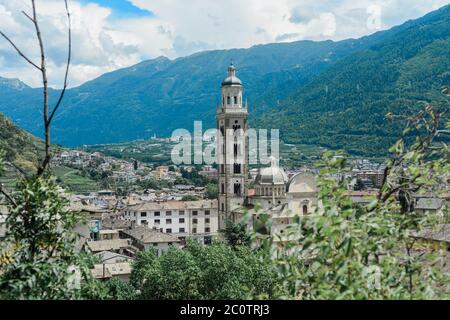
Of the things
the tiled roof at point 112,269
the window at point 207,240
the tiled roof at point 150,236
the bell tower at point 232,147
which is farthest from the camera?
the window at point 207,240

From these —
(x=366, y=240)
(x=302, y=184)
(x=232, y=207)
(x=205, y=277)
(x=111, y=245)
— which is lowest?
(x=205, y=277)

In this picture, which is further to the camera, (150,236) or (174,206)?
(174,206)

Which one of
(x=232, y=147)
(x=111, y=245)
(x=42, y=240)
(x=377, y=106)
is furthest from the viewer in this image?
(x=377, y=106)

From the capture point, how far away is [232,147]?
187ft

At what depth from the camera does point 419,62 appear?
620ft

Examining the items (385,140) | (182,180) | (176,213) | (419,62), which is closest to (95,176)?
(182,180)

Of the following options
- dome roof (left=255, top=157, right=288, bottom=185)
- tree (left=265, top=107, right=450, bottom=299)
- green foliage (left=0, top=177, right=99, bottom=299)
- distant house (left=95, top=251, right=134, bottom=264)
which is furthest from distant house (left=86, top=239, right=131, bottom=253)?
tree (left=265, top=107, right=450, bottom=299)

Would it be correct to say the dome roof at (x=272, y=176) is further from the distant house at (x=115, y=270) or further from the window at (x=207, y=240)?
the distant house at (x=115, y=270)

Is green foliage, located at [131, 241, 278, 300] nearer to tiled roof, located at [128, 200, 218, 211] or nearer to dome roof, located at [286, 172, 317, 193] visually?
dome roof, located at [286, 172, 317, 193]

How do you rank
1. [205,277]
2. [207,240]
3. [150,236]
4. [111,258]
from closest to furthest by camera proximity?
1. [205,277]
2. [111,258]
3. [150,236]
4. [207,240]

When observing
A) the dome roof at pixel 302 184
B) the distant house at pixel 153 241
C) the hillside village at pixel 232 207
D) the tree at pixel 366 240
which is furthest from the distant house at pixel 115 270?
the tree at pixel 366 240

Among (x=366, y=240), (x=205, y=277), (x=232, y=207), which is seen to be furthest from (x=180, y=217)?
(x=366, y=240)

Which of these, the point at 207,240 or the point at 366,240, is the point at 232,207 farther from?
the point at 366,240

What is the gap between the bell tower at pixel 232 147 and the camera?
56438mm
